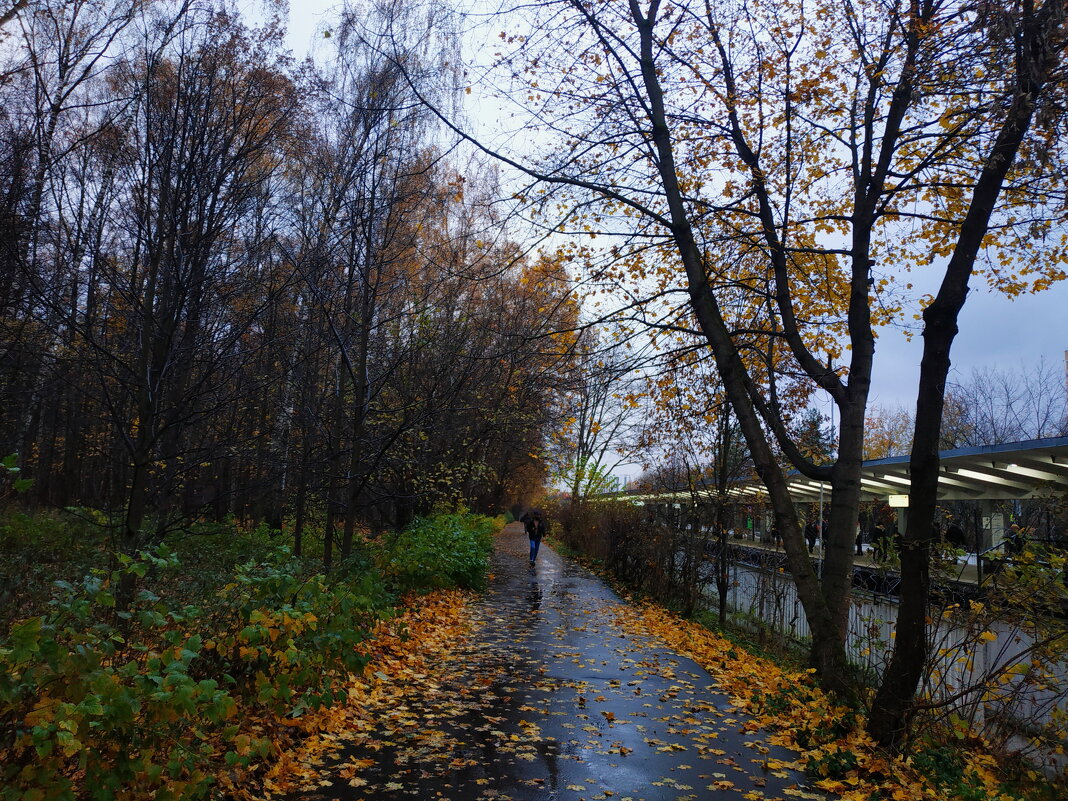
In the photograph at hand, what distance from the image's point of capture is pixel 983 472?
1727 centimetres

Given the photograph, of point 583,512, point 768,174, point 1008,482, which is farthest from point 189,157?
point 583,512

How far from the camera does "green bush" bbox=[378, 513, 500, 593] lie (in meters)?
11.3

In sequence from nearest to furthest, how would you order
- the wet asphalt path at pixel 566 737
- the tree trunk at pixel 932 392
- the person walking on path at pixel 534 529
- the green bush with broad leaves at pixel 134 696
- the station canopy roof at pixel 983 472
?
1. the green bush with broad leaves at pixel 134 696
2. the wet asphalt path at pixel 566 737
3. the tree trunk at pixel 932 392
4. the station canopy roof at pixel 983 472
5. the person walking on path at pixel 534 529

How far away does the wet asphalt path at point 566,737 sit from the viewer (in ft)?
14.9

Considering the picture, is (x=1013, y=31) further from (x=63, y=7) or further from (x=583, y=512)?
(x=583, y=512)

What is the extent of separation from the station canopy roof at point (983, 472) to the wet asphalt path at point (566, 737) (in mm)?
6975

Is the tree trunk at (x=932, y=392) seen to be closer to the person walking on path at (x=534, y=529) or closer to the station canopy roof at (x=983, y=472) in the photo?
the station canopy roof at (x=983, y=472)

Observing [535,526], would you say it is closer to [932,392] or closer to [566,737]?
[566,737]

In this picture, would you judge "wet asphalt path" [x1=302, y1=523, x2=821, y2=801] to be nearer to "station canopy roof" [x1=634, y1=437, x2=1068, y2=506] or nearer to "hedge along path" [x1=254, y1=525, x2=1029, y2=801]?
"hedge along path" [x1=254, y1=525, x2=1029, y2=801]

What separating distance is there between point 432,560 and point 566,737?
6.76 metres

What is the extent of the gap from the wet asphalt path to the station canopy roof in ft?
22.9

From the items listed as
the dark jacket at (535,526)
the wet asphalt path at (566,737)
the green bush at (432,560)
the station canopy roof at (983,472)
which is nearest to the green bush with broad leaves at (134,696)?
the wet asphalt path at (566,737)

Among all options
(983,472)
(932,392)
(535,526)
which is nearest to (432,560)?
(932,392)

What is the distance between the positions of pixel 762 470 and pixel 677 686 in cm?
229
